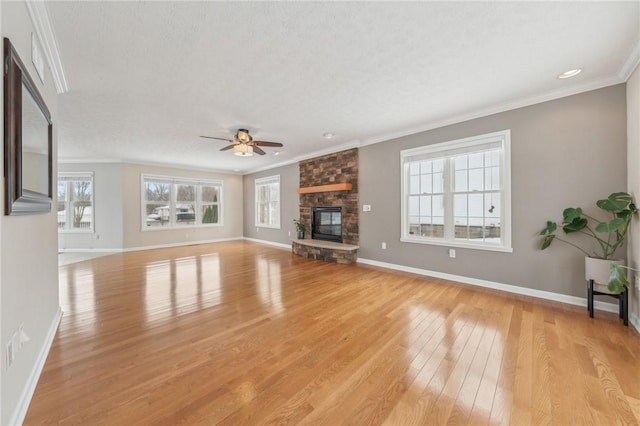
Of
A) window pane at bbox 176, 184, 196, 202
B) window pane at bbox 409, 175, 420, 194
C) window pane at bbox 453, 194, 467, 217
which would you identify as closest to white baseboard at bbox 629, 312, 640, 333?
window pane at bbox 453, 194, 467, 217

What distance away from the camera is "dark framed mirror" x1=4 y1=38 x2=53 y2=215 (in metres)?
1.28

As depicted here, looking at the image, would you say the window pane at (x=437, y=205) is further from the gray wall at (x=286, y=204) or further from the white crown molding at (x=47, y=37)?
the white crown molding at (x=47, y=37)

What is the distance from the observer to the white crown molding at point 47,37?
1.68 m

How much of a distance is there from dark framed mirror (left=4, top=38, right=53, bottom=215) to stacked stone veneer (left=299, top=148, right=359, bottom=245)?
14.7 ft

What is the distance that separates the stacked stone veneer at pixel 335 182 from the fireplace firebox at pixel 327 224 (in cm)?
12

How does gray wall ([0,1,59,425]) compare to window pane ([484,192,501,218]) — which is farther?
window pane ([484,192,501,218])

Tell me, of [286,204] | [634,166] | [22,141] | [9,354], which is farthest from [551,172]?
[286,204]

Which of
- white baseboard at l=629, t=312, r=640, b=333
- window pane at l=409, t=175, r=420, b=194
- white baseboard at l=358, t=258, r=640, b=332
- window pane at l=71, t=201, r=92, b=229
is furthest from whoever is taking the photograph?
window pane at l=71, t=201, r=92, b=229

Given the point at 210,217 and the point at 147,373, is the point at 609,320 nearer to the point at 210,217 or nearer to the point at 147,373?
the point at 147,373

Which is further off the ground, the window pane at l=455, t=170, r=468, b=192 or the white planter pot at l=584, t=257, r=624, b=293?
the window pane at l=455, t=170, r=468, b=192

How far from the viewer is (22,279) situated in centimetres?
153

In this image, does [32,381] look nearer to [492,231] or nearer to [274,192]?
[492,231]

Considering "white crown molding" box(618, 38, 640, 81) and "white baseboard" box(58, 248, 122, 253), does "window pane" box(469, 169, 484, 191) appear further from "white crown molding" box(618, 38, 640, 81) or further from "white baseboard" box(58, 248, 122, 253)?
"white baseboard" box(58, 248, 122, 253)

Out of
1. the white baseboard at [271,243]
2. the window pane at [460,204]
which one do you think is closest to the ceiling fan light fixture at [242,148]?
the window pane at [460,204]
